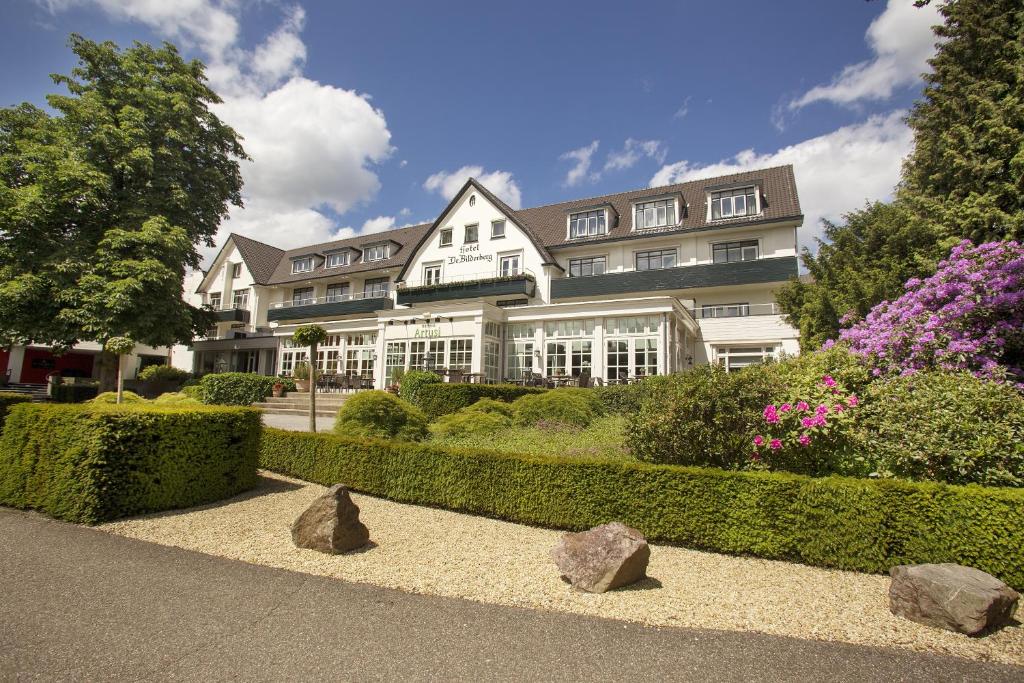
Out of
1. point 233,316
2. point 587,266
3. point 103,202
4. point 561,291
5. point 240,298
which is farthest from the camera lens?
point 240,298

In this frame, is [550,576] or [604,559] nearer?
[604,559]

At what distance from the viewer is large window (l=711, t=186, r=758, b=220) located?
23.6m

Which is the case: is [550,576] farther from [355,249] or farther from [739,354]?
[355,249]

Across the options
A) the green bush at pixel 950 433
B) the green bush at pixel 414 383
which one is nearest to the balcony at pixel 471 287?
the green bush at pixel 414 383

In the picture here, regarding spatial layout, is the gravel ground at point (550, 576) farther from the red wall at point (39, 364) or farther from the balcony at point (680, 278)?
the red wall at point (39, 364)

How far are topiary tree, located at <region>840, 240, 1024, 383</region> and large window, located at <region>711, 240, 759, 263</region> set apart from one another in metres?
12.9

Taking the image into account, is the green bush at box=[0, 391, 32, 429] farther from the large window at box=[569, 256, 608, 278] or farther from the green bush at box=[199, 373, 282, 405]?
the large window at box=[569, 256, 608, 278]

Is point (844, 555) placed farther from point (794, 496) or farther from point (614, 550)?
point (614, 550)

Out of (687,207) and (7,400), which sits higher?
(687,207)

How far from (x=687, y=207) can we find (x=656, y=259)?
3.51 meters

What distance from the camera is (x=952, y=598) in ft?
13.4

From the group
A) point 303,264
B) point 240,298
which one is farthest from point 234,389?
point 240,298

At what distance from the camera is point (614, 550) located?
Result: 16.1 ft

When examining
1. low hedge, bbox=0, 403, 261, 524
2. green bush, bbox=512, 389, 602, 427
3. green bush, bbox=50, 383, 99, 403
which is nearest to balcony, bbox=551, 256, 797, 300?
green bush, bbox=512, 389, 602, 427
